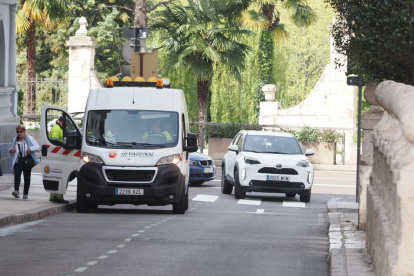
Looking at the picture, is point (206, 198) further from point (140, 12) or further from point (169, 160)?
point (140, 12)

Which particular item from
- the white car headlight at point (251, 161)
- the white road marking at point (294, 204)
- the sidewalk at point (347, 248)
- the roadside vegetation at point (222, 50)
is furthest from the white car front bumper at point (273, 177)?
the roadside vegetation at point (222, 50)

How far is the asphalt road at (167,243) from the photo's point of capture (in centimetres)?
1145

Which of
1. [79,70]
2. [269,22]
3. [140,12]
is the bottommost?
[79,70]

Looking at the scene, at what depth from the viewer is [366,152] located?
1819 centimetres

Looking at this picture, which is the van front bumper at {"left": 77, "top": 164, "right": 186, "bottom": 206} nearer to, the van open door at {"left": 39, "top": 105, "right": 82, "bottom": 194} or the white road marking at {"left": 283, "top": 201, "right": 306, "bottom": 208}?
the van open door at {"left": 39, "top": 105, "right": 82, "bottom": 194}

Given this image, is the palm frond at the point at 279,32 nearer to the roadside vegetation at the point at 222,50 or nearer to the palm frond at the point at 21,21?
the roadside vegetation at the point at 222,50

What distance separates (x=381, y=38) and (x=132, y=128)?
5.29 metres

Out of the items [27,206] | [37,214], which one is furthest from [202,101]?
[37,214]

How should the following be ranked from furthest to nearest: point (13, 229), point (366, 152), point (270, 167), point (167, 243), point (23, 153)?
point (270, 167) → point (23, 153) → point (366, 152) → point (13, 229) → point (167, 243)

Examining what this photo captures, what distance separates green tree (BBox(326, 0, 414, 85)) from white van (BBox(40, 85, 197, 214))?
3.89 metres

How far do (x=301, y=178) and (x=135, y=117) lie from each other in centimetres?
686

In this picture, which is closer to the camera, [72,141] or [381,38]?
[72,141]

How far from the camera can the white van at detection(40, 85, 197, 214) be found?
1977 cm

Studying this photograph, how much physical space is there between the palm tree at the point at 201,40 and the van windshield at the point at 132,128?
2047 centimetres
